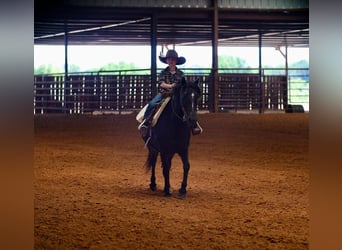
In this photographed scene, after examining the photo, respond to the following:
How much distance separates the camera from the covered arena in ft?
12.5

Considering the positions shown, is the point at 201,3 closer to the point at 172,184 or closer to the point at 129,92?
the point at 129,92

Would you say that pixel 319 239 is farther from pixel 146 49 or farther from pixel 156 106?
pixel 146 49

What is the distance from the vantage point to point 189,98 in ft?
16.4

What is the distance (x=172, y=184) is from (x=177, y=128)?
94cm

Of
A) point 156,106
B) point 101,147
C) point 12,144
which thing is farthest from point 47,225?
point 101,147

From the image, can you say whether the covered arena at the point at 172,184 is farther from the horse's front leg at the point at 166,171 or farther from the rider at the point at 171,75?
the rider at the point at 171,75

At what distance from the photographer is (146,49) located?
74.0 feet

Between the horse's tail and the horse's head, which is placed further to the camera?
the horse's tail

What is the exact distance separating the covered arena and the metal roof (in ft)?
Answer: 0.34

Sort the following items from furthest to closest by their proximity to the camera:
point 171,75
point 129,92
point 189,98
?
point 129,92, point 171,75, point 189,98

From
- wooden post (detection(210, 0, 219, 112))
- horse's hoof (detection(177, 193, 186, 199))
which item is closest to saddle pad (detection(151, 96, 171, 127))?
horse's hoof (detection(177, 193, 186, 199))

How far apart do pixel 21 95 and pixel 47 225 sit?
95.7 inches

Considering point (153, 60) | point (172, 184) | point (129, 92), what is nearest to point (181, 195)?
point (172, 184)

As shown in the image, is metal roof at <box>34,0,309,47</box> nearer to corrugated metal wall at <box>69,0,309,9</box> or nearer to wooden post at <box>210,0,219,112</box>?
corrugated metal wall at <box>69,0,309,9</box>
